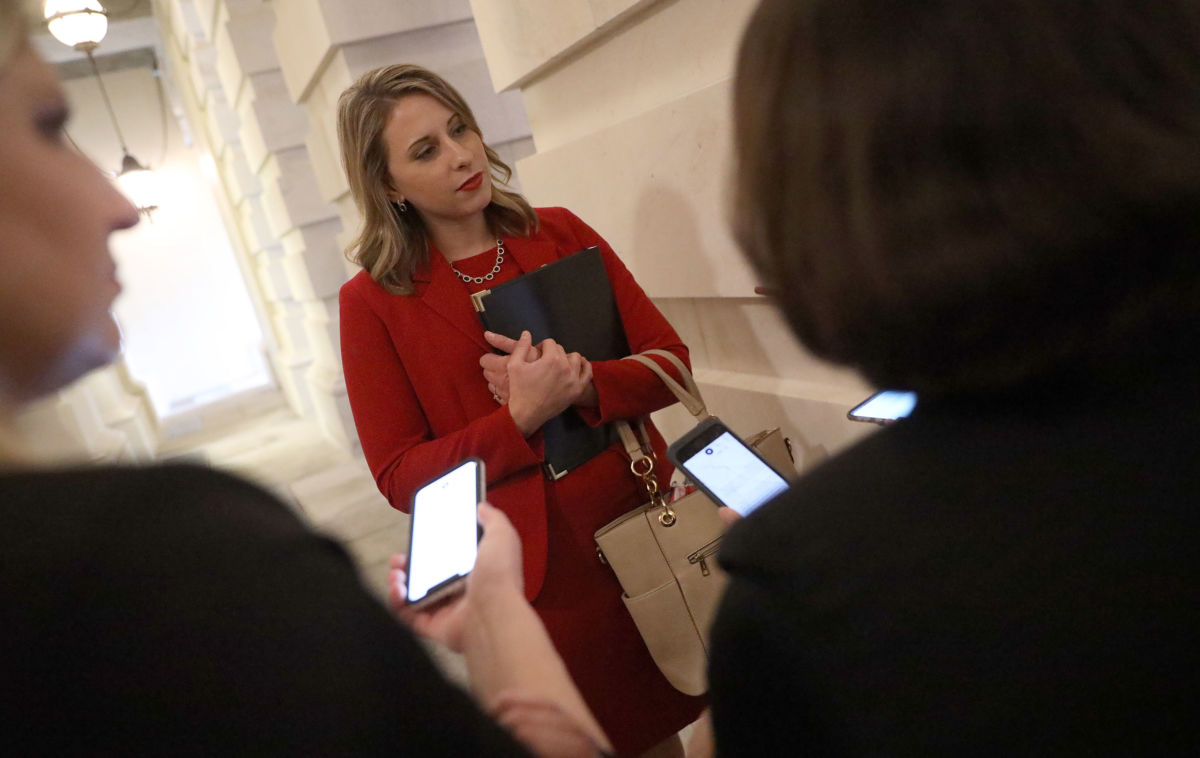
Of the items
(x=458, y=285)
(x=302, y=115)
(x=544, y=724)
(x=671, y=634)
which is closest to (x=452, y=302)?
(x=458, y=285)

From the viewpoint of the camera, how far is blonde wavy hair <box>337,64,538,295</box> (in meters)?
1.65

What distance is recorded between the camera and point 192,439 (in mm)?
9164

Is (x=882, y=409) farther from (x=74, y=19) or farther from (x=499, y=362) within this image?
(x=74, y=19)

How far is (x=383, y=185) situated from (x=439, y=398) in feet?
1.55

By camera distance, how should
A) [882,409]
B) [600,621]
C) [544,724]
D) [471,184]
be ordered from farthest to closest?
[471,184] → [600,621] → [882,409] → [544,724]

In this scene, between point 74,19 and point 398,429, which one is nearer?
point 398,429

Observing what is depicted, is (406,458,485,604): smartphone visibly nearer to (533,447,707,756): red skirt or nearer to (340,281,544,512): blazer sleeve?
(340,281,544,512): blazer sleeve

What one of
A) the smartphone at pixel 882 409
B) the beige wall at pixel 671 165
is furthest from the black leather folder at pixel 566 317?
the smartphone at pixel 882 409

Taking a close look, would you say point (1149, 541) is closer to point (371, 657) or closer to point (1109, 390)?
point (1109, 390)

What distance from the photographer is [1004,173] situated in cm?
54

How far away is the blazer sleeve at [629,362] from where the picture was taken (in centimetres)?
156

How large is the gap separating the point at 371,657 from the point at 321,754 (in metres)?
0.05

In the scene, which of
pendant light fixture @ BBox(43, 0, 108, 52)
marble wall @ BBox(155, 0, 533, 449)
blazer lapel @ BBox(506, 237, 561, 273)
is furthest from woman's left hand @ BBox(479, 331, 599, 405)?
pendant light fixture @ BBox(43, 0, 108, 52)

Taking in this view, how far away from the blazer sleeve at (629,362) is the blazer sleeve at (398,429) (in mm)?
165
